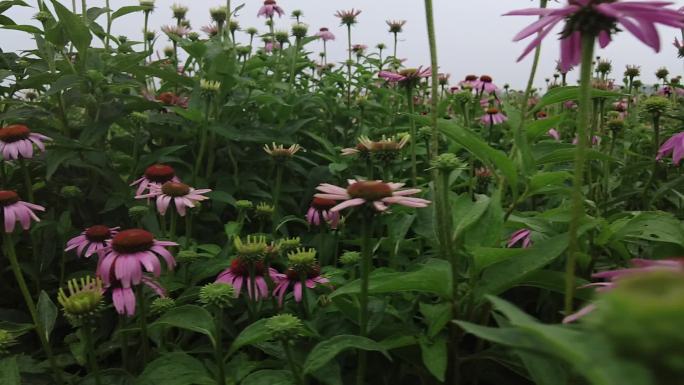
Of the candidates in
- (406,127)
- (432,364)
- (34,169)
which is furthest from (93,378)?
(406,127)

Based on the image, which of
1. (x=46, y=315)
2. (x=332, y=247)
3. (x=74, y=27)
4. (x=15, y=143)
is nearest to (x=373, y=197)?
(x=332, y=247)

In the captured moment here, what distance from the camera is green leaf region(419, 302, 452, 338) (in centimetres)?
92

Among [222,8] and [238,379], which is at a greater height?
[222,8]

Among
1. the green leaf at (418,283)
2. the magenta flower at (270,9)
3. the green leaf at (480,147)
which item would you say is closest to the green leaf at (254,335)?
the green leaf at (418,283)

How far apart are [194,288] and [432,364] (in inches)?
24.6

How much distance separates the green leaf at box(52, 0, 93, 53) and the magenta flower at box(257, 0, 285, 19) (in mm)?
1490

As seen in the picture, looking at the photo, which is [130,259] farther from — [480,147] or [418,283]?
[480,147]

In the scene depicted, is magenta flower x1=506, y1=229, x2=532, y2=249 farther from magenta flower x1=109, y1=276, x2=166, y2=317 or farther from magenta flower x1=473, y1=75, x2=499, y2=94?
magenta flower x1=473, y1=75, x2=499, y2=94

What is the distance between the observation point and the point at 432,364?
2.83 feet

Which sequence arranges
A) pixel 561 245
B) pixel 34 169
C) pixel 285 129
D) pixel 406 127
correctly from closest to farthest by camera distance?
1. pixel 561 245
2. pixel 34 169
3. pixel 285 129
4. pixel 406 127

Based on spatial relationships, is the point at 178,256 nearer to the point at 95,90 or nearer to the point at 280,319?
the point at 280,319

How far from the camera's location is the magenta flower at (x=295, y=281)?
1179mm

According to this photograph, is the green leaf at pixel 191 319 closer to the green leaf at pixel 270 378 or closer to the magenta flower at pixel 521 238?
the green leaf at pixel 270 378

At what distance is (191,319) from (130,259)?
0.65ft
